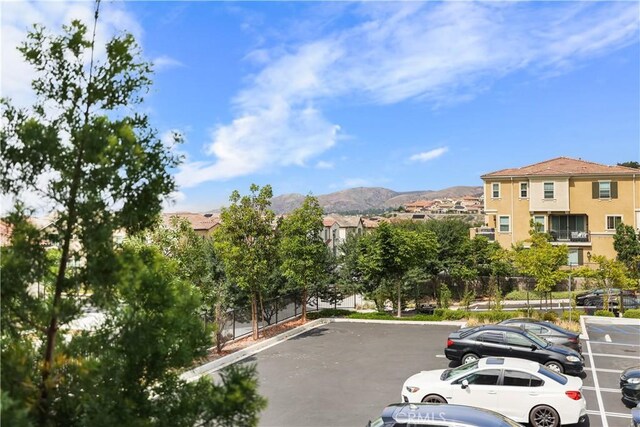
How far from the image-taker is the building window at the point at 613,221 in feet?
131

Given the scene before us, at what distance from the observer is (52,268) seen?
13.3ft

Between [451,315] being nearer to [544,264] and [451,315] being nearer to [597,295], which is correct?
[544,264]

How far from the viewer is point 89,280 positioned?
3.80 metres

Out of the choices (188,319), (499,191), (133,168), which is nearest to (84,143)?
(133,168)

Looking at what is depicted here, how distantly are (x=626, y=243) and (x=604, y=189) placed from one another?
15.7 ft

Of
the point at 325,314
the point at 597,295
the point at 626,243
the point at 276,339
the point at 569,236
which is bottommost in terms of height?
the point at 276,339

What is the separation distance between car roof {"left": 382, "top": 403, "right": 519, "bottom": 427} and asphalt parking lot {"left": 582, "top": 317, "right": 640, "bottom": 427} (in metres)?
4.19

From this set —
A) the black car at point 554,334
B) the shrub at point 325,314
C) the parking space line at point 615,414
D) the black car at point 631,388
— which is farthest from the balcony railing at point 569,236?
the parking space line at point 615,414

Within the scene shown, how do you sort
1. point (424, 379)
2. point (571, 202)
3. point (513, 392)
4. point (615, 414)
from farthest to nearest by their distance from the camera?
point (571, 202) → point (615, 414) → point (424, 379) → point (513, 392)

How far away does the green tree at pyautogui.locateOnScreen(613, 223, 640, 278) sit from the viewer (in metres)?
37.1

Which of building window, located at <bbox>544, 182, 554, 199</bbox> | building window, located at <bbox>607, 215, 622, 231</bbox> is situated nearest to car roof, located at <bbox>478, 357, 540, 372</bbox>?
building window, located at <bbox>544, 182, 554, 199</bbox>

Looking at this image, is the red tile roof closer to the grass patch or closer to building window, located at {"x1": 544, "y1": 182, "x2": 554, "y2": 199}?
building window, located at {"x1": 544, "y1": 182, "x2": 554, "y2": 199}

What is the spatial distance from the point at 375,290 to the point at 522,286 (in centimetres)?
1804

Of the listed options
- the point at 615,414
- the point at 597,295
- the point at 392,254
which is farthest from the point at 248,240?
the point at 597,295
